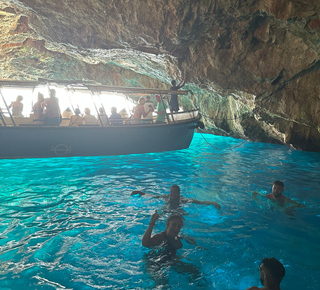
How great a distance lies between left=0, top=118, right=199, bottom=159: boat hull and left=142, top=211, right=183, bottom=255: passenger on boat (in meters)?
7.03

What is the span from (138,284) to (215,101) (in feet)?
55.7

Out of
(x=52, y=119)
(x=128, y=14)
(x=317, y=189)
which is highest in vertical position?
(x=128, y=14)

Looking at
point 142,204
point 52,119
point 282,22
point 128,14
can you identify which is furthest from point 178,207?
point 128,14

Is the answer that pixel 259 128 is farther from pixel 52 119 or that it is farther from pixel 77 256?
pixel 77 256

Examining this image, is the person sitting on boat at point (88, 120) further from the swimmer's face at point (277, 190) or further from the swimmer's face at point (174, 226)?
the swimmer's face at point (174, 226)

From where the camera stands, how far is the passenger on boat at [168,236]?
3.69 metres

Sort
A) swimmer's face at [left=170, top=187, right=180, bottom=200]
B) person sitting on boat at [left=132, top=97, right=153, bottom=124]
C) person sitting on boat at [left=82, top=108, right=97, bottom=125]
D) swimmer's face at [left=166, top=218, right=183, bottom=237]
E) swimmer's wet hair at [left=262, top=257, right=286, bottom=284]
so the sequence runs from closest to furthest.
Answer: swimmer's wet hair at [left=262, top=257, right=286, bottom=284], swimmer's face at [left=166, top=218, right=183, bottom=237], swimmer's face at [left=170, top=187, right=180, bottom=200], person sitting on boat at [left=82, top=108, right=97, bottom=125], person sitting on boat at [left=132, top=97, right=153, bottom=124]

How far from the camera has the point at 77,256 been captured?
12.4 ft

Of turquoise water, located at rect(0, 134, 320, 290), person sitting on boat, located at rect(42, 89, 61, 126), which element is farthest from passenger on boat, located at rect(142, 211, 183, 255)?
person sitting on boat, located at rect(42, 89, 61, 126)

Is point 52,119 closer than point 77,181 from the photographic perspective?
No

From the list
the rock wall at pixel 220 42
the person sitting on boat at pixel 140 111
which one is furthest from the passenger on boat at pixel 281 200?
the person sitting on boat at pixel 140 111

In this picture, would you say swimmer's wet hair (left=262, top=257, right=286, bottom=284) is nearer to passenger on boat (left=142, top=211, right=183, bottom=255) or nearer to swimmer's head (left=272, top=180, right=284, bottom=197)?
passenger on boat (left=142, top=211, right=183, bottom=255)

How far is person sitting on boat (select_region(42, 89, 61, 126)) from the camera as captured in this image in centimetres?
986

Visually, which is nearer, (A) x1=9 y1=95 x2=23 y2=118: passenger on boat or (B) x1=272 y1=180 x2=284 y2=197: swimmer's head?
(B) x1=272 y1=180 x2=284 y2=197: swimmer's head
